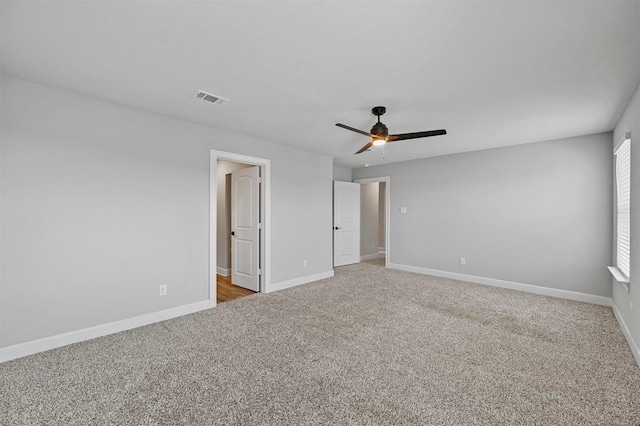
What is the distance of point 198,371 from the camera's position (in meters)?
2.29

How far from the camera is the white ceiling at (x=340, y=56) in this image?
1634mm

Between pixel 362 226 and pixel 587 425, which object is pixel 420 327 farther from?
pixel 362 226

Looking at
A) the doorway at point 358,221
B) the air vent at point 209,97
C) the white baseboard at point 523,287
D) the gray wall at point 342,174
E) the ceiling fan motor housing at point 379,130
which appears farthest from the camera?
the gray wall at point 342,174

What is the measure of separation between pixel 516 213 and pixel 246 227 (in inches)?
182

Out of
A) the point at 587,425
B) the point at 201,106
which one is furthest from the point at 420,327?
the point at 201,106

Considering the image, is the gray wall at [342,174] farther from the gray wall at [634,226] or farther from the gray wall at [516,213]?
the gray wall at [634,226]

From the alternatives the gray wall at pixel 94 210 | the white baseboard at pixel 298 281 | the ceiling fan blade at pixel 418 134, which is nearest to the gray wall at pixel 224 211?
the white baseboard at pixel 298 281

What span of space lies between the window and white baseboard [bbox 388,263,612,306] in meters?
0.70

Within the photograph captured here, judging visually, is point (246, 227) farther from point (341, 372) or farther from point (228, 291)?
point (341, 372)

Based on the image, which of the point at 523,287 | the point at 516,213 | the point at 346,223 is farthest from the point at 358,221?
the point at 523,287

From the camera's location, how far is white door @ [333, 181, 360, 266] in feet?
21.7

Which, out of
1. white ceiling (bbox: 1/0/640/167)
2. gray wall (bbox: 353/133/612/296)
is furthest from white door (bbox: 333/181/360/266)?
white ceiling (bbox: 1/0/640/167)

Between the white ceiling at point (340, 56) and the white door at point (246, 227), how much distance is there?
150 cm

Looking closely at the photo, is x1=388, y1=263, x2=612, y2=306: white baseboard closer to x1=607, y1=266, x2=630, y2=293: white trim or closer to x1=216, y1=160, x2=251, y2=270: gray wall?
x1=607, y1=266, x2=630, y2=293: white trim
